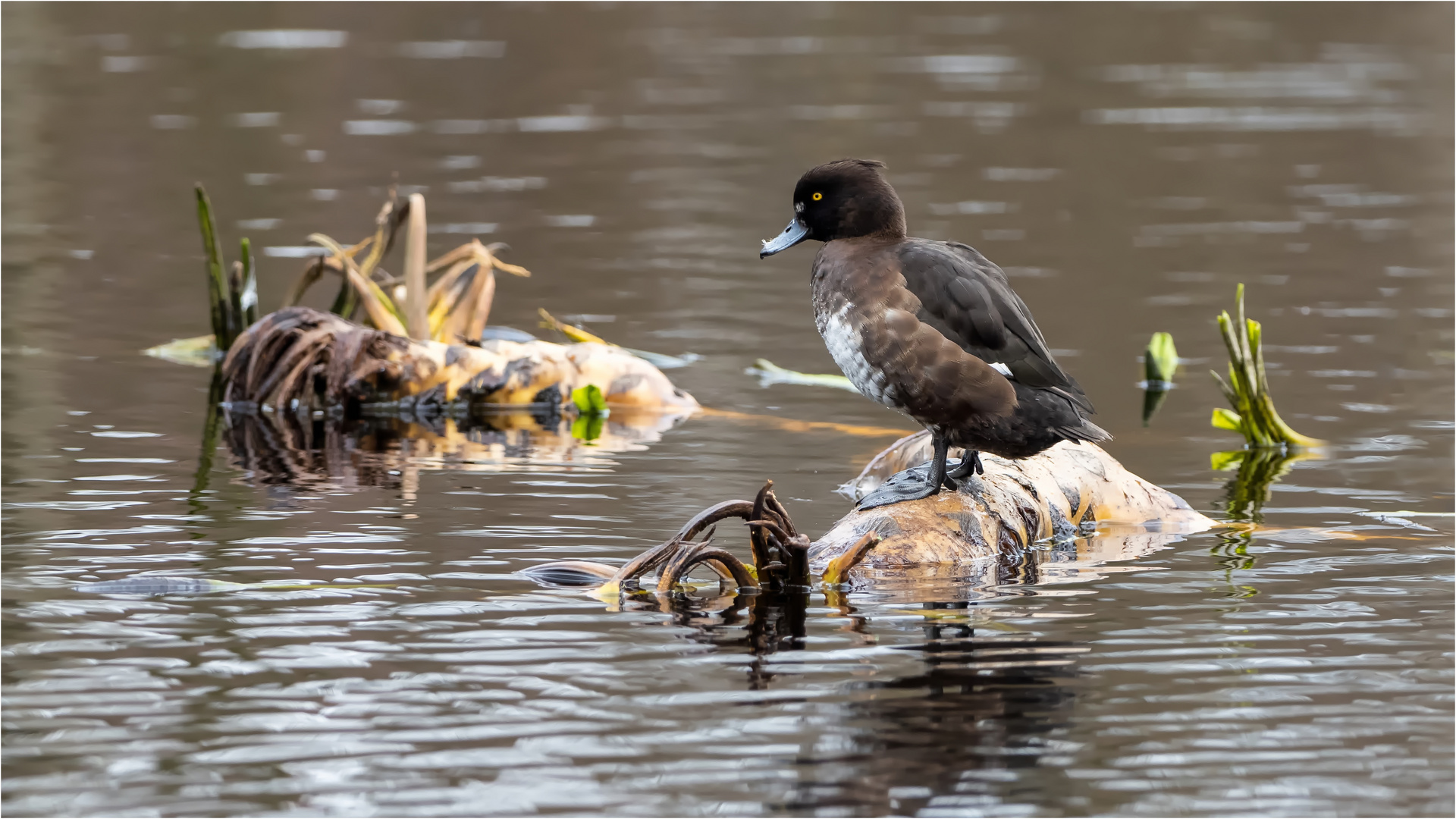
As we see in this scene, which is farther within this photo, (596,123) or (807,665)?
(596,123)

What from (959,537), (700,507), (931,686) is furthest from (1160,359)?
(931,686)

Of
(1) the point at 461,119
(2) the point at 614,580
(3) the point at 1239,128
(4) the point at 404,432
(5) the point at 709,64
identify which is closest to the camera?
(2) the point at 614,580

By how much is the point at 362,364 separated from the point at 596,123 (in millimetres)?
16482

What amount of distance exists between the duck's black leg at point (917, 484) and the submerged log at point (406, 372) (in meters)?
4.27

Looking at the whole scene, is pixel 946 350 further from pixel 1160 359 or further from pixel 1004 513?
pixel 1160 359

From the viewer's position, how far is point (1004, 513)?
824 centimetres

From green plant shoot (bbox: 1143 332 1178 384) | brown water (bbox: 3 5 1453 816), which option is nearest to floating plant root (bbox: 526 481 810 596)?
brown water (bbox: 3 5 1453 816)

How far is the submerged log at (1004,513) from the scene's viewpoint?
7883mm

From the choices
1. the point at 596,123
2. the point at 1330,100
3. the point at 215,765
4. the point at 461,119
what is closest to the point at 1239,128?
the point at 1330,100

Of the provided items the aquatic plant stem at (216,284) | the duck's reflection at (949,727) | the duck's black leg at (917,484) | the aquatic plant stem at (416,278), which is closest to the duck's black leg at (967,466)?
the duck's black leg at (917,484)

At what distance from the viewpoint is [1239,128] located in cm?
2695

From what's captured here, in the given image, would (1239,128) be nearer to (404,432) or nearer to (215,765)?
(404,432)

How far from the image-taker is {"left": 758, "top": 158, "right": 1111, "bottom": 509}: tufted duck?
7688mm

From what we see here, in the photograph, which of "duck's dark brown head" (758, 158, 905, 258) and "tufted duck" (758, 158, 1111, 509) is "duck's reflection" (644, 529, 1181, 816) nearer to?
"tufted duck" (758, 158, 1111, 509)
